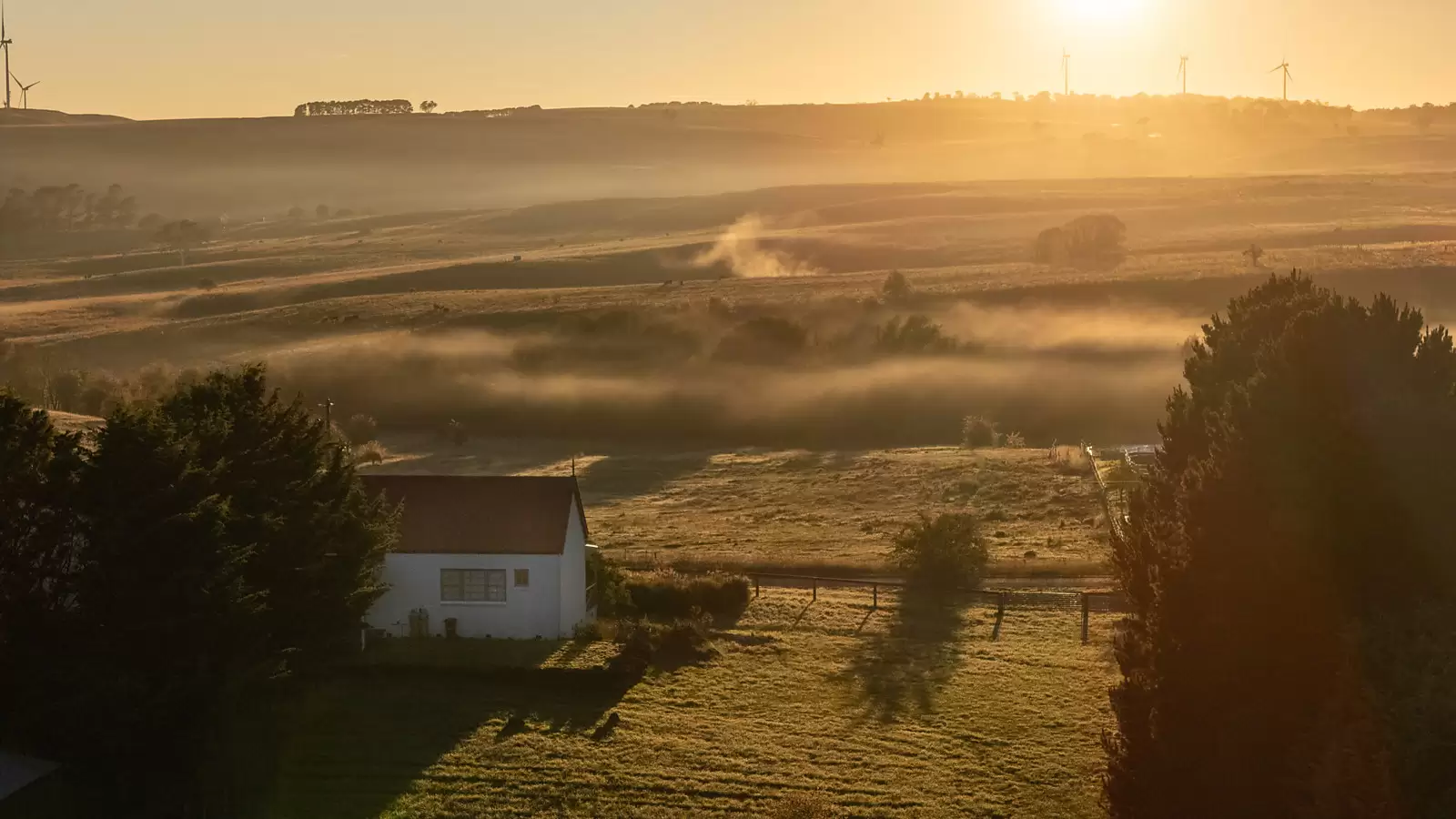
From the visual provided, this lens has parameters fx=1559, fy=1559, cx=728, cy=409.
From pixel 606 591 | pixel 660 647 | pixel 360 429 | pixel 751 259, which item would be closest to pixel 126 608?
pixel 660 647

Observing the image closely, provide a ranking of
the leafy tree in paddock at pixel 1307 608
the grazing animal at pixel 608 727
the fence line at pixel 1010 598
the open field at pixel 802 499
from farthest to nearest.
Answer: the open field at pixel 802 499 → the fence line at pixel 1010 598 → the grazing animal at pixel 608 727 → the leafy tree in paddock at pixel 1307 608

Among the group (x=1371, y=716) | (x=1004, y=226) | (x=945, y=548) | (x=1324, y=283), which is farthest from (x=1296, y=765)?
(x=1004, y=226)

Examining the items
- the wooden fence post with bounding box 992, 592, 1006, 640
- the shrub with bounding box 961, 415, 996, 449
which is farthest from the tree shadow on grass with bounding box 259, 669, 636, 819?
the shrub with bounding box 961, 415, 996, 449

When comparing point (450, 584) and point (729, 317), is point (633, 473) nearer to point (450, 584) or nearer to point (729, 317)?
point (729, 317)

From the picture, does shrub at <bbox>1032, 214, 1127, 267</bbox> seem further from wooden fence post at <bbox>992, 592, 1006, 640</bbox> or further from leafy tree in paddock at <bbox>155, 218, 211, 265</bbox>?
leafy tree in paddock at <bbox>155, 218, 211, 265</bbox>

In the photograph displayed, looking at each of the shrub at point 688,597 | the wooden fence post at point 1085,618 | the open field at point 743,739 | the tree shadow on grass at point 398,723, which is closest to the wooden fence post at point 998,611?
the open field at point 743,739

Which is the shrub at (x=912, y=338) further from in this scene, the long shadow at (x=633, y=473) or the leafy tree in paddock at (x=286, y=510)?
the leafy tree in paddock at (x=286, y=510)
